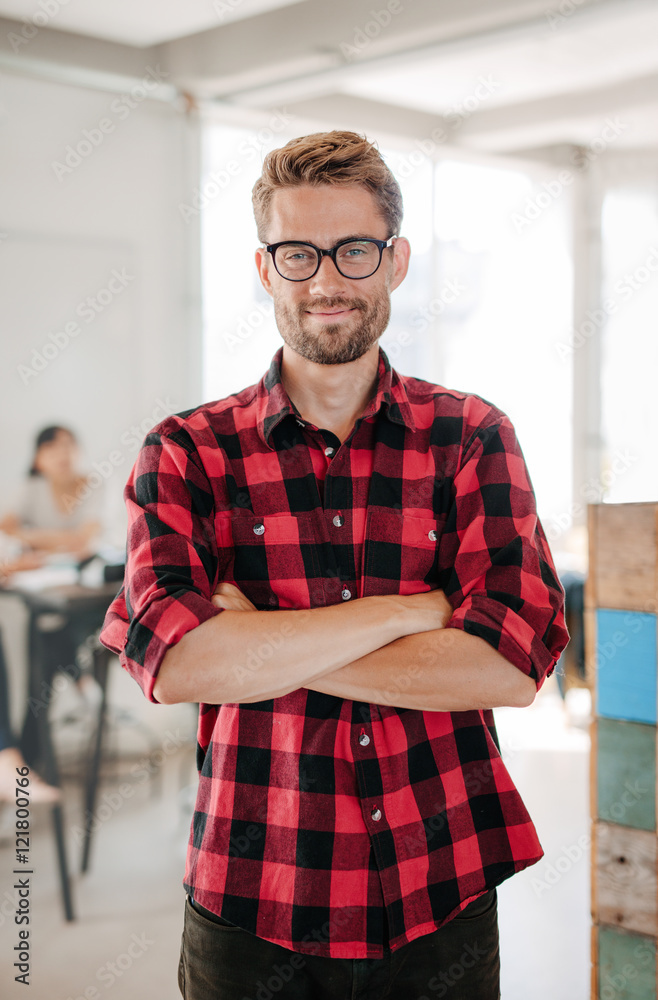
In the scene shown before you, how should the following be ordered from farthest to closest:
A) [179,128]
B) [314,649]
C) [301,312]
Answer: [179,128] → [301,312] → [314,649]

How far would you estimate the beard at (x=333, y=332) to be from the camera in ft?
3.97

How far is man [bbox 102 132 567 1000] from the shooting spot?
3.67 ft

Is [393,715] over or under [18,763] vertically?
over

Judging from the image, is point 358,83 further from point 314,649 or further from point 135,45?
point 314,649

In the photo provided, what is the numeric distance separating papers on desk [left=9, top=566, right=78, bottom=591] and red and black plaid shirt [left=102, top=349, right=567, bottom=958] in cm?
238

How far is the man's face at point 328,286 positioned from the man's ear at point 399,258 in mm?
43

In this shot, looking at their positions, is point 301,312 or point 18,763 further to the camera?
point 18,763

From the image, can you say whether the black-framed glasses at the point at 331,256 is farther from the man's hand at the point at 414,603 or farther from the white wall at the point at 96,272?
the white wall at the point at 96,272

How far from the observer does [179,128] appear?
3857mm

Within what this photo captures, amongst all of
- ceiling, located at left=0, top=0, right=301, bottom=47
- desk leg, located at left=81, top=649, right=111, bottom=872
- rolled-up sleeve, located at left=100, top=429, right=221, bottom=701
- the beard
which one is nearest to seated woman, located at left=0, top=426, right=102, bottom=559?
desk leg, located at left=81, top=649, right=111, bottom=872

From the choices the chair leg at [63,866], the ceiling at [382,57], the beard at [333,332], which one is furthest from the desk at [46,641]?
the beard at [333,332]

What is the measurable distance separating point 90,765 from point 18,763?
0.29m

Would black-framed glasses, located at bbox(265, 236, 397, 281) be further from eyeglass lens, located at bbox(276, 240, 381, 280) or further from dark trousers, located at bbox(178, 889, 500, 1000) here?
dark trousers, located at bbox(178, 889, 500, 1000)

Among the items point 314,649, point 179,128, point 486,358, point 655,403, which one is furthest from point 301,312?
point 486,358
